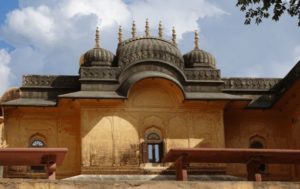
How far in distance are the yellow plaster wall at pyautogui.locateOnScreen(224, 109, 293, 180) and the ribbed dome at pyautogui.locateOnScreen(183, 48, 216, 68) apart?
197cm

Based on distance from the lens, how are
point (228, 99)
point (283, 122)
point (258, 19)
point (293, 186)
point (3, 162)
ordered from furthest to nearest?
point (283, 122), point (228, 99), point (3, 162), point (293, 186), point (258, 19)

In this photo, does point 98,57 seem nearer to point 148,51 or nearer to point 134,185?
point 148,51

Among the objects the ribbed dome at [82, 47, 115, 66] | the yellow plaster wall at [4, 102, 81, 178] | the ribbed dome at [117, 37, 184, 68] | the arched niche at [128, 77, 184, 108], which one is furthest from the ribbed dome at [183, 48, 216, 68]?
the yellow plaster wall at [4, 102, 81, 178]

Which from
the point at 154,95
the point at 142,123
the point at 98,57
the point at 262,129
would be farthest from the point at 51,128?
the point at 262,129

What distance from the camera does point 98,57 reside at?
72.4 ft

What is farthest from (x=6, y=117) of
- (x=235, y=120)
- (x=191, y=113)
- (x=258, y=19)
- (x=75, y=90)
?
(x=258, y=19)

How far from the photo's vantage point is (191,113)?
21250mm

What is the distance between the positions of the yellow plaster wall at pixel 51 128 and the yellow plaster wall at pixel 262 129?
5.17m

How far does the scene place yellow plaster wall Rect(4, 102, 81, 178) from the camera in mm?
21156

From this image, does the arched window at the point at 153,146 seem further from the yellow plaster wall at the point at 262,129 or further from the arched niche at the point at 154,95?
the yellow plaster wall at the point at 262,129

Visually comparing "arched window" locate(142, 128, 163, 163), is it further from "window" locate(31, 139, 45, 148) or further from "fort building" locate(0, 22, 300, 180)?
"window" locate(31, 139, 45, 148)

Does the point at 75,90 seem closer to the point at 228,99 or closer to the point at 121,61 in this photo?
the point at 121,61

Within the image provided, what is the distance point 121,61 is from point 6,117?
13.8 ft

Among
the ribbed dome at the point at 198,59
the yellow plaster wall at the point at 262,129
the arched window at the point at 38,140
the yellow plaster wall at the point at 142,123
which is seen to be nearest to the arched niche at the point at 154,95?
the yellow plaster wall at the point at 142,123
